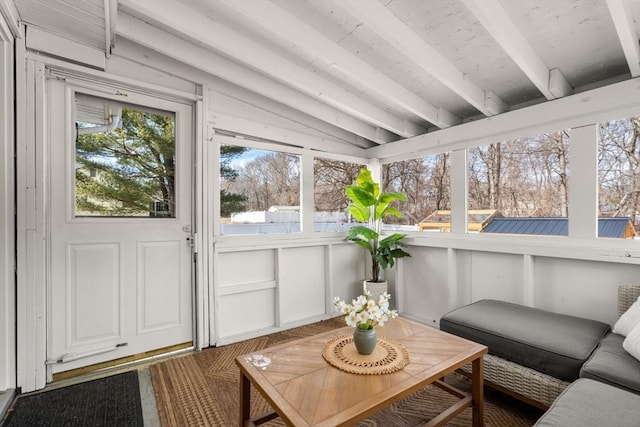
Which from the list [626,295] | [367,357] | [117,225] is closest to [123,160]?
[117,225]

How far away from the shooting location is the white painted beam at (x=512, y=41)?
1.67m

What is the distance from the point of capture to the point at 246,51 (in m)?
2.27

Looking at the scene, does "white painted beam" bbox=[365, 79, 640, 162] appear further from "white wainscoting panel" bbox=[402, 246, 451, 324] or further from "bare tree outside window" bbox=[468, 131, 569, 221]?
"white wainscoting panel" bbox=[402, 246, 451, 324]

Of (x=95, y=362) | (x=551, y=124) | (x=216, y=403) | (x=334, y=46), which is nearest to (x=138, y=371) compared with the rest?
(x=95, y=362)

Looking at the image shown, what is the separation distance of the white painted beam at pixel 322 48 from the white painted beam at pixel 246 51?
222mm

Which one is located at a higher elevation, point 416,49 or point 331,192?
point 416,49

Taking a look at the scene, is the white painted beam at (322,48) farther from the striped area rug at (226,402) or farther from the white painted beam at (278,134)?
the striped area rug at (226,402)

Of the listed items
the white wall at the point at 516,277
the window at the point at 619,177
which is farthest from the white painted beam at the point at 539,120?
the white wall at the point at 516,277

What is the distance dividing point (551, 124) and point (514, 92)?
437 millimetres

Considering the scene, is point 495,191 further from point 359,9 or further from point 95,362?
point 95,362

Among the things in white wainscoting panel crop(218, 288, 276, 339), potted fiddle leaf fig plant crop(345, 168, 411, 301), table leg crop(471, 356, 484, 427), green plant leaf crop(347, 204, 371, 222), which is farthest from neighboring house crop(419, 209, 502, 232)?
white wainscoting panel crop(218, 288, 276, 339)

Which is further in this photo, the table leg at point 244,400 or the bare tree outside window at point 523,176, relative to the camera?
the bare tree outside window at point 523,176

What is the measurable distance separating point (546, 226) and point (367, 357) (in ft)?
6.87

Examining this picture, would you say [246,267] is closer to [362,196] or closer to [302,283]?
[302,283]
